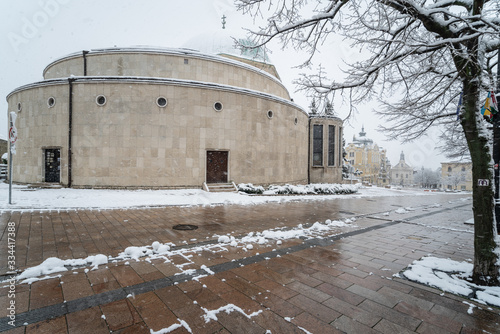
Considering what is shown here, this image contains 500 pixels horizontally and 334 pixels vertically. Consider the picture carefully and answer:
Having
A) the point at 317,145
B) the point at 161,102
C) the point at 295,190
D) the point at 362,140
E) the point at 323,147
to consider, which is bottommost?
the point at 295,190

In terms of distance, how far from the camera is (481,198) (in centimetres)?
402

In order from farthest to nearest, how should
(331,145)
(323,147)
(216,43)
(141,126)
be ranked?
(331,145)
(323,147)
(216,43)
(141,126)

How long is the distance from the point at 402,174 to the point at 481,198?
119 metres

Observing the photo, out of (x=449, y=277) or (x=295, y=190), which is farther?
(x=295, y=190)

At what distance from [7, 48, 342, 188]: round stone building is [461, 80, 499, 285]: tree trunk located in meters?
13.5

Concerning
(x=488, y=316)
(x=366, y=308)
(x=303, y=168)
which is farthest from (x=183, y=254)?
(x=303, y=168)

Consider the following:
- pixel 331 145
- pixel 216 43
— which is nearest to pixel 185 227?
pixel 216 43

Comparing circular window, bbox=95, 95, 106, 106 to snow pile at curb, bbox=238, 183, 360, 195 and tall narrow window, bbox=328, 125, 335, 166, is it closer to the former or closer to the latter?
snow pile at curb, bbox=238, 183, 360, 195

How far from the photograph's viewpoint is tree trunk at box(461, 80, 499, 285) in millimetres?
3947

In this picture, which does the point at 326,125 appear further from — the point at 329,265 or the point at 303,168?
the point at 329,265

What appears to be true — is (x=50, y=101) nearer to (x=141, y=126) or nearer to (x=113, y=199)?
(x=141, y=126)

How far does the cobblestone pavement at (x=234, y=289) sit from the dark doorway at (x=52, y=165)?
34.2 feet

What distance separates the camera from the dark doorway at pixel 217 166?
16.2 metres

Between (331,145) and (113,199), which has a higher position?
(331,145)
